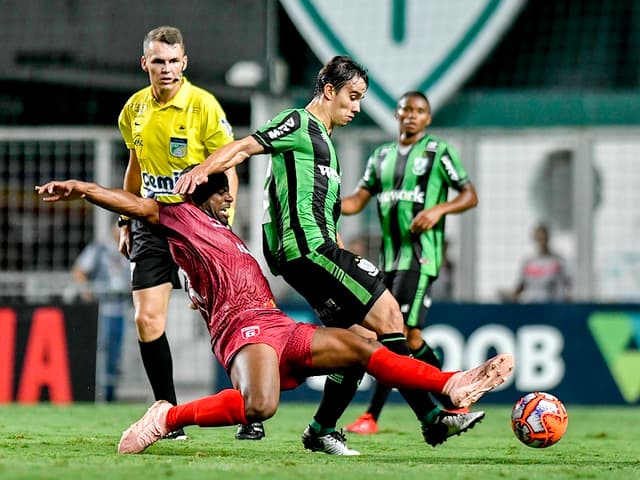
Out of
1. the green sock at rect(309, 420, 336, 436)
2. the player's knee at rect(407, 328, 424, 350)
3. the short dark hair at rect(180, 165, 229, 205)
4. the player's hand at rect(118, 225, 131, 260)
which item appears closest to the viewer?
the short dark hair at rect(180, 165, 229, 205)

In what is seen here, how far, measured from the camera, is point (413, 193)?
880cm

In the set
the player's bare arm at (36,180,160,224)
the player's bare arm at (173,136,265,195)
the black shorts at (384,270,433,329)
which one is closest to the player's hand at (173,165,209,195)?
the player's bare arm at (173,136,265,195)

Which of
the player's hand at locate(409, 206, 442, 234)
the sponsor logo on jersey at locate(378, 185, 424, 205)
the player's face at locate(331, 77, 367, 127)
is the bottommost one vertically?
the player's hand at locate(409, 206, 442, 234)

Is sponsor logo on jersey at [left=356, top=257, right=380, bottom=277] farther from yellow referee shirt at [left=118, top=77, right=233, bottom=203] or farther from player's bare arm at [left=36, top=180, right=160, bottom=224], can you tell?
yellow referee shirt at [left=118, top=77, right=233, bottom=203]

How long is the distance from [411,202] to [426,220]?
1.68 feet

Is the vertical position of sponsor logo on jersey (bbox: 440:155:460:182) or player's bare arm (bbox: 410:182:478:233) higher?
sponsor logo on jersey (bbox: 440:155:460:182)

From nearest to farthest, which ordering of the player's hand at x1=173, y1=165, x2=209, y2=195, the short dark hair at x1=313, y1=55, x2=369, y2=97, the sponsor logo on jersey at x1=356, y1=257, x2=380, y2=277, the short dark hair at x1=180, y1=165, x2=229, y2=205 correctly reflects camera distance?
the player's hand at x1=173, y1=165, x2=209, y2=195 < the short dark hair at x1=180, y1=165, x2=229, y2=205 < the sponsor logo on jersey at x1=356, y1=257, x2=380, y2=277 < the short dark hair at x1=313, y1=55, x2=369, y2=97

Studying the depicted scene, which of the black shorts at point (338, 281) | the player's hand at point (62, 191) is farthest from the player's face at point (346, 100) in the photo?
the player's hand at point (62, 191)

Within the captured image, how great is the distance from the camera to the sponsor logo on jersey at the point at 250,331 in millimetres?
6184

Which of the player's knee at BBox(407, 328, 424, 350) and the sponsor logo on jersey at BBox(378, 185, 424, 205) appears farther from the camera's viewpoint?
the sponsor logo on jersey at BBox(378, 185, 424, 205)

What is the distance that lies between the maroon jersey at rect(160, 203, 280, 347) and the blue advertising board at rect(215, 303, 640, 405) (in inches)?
253

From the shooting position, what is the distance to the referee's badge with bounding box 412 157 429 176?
346 inches

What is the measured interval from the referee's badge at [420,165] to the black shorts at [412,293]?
673 mm

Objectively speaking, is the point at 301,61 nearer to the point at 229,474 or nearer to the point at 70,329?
the point at 70,329
